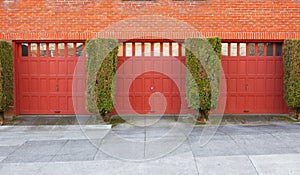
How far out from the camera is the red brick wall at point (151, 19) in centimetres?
884

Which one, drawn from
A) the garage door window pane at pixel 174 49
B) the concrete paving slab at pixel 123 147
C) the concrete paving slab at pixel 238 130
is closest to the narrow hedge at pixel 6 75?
the concrete paving slab at pixel 123 147

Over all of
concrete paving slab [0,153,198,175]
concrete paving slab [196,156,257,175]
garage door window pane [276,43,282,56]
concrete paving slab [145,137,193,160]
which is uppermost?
garage door window pane [276,43,282,56]

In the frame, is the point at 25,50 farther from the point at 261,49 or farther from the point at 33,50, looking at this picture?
the point at 261,49

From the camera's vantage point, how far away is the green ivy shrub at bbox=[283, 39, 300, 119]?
823cm

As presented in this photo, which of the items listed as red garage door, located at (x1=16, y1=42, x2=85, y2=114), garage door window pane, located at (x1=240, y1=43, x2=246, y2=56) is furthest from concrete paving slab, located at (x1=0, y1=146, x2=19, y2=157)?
garage door window pane, located at (x1=240, y1=43, x2=246, y2=56)

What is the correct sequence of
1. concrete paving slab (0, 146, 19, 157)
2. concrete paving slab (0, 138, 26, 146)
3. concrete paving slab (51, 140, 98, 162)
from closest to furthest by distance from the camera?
concrete paving slab (51, 140, 98, 162) → concrete paving slab (0, 146, 19, 157) → concrete paving slab (0, 138, 26, 146)

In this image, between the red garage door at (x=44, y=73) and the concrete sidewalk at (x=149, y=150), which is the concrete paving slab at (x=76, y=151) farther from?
the red garage door at (x=44, y=73)

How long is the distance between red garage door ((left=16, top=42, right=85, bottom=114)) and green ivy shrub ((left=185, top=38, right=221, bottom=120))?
332cm

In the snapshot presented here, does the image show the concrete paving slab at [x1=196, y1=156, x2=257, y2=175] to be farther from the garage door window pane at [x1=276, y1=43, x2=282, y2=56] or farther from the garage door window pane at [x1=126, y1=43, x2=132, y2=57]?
the garage door window pane at [x1=276, y1=43, x2=282, y2=56]

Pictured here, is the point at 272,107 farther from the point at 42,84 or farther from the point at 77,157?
the point at 42,84

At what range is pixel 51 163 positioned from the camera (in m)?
5.23

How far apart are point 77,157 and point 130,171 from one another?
4.02ft

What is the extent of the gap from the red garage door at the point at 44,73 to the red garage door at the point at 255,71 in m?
4.51

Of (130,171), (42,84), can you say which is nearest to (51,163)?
(130,171)
